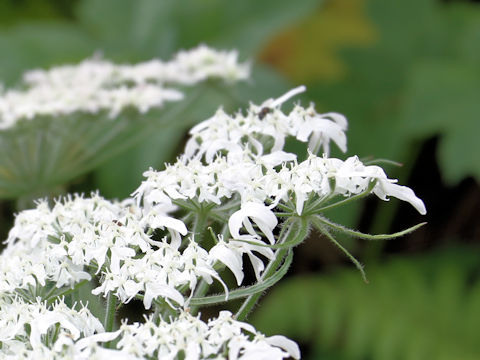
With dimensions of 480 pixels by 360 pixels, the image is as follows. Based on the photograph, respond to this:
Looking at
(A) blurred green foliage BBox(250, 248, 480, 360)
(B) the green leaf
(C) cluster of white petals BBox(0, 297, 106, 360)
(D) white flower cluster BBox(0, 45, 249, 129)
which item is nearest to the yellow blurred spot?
(B) the green leaf

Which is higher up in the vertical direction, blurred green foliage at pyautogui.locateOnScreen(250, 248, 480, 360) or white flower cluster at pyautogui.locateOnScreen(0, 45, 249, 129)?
white flower cluster at pyautogui.locateOnScreen(0, 45, 249, 129)

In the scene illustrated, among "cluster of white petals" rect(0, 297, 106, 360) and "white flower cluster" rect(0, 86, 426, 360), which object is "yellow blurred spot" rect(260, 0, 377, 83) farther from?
"cluster of white petals" rect(0, 297, 106, 360)

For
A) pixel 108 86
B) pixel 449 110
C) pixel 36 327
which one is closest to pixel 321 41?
pixel 449 110

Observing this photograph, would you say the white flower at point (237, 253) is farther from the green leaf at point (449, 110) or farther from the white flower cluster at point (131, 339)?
the green leaf at point (449, 110)

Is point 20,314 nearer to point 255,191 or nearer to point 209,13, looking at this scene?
point 255,191

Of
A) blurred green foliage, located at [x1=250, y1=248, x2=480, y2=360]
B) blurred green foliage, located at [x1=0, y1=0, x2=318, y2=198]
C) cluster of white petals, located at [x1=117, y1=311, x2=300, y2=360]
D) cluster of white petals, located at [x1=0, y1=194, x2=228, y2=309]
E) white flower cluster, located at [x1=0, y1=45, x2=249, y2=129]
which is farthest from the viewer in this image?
blurred green foliage, located at [x1=250, y1=248, x2=480, y2=360]

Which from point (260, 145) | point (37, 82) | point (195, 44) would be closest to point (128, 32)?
point (195, 44)

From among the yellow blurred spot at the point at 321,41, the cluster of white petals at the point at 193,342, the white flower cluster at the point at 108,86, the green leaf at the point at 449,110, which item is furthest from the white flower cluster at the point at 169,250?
the yellow blurred spot at the point at 321,41

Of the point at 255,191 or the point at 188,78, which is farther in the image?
the point at 188,78
